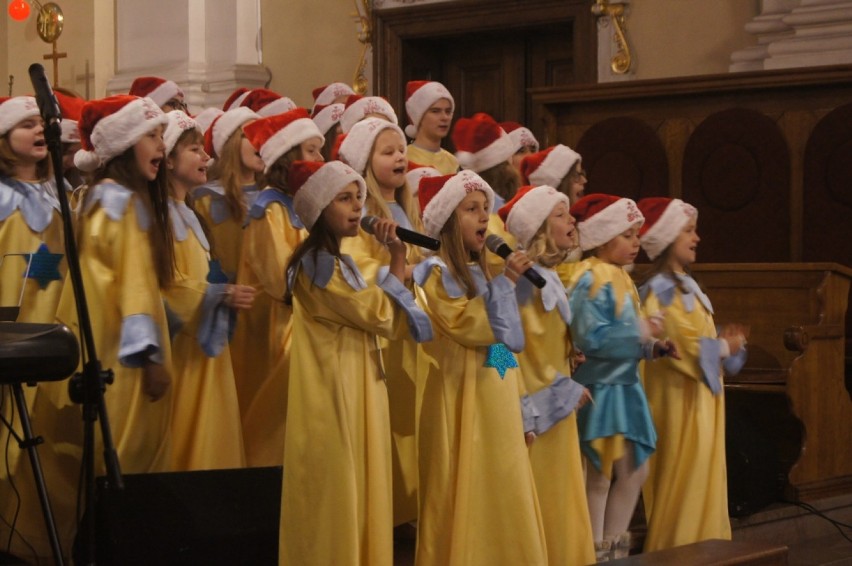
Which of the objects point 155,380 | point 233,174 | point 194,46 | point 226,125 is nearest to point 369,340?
point 155,380

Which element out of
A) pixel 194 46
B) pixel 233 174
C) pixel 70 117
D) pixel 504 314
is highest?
pixel 194 46

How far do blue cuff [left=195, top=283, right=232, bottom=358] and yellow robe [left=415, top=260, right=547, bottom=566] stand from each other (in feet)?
2.29

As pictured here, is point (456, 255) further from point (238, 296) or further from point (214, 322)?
point (214, 322)

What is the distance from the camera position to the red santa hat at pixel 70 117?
5512mm

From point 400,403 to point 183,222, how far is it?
1097 mm

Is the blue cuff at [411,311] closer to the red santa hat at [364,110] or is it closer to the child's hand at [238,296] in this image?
the child's hand at [238,296]

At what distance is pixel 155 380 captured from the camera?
442cm

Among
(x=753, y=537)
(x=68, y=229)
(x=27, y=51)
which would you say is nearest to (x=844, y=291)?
(x=753, y=537)

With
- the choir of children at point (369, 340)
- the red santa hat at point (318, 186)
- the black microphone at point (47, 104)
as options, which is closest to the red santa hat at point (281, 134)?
the choir of children at point (369, 340)

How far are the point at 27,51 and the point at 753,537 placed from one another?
31.6ft

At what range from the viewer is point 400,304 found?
168 inches

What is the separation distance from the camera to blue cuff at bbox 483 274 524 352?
14.1 ft

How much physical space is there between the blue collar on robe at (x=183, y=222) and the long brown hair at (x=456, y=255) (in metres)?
0.89

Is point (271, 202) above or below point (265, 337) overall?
above
